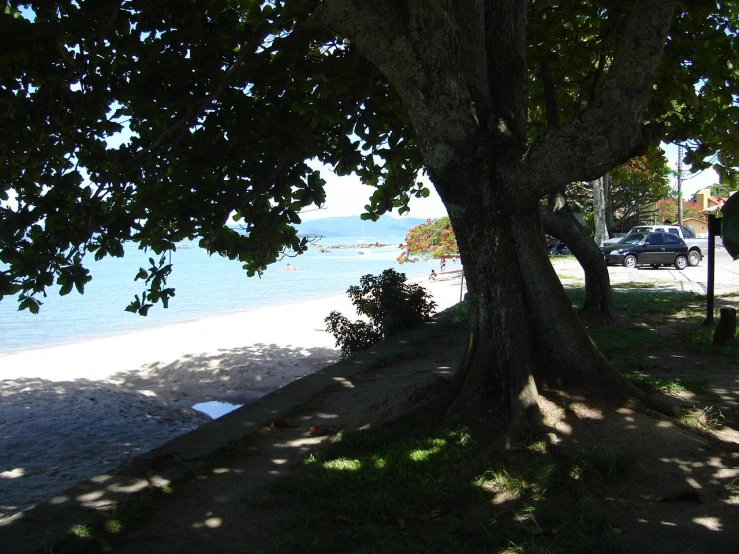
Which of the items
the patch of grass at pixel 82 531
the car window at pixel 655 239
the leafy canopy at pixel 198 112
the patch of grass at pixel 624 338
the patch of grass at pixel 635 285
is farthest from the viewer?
the car window at pixel 655 239

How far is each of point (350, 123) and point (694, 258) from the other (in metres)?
25.0

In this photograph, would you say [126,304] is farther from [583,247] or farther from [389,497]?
[389,497]

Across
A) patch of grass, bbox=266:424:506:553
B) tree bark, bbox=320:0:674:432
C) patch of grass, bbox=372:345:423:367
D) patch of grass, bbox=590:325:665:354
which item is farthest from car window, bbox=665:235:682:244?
patch of grass, bbox=266:424:506:553

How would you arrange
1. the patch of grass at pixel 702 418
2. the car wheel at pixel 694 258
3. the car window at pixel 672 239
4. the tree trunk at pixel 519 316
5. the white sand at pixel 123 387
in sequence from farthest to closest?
the car wheel at pixel 694 258, the car window at pixel 672 239, the white sand at pixel 123 387, the tree trunk at pixel 519 316, the patch of grass at pixel 702 418

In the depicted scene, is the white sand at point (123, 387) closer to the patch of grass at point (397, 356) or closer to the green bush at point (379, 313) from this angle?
the green bush at point (379, 313)

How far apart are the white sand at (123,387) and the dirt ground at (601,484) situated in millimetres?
2209

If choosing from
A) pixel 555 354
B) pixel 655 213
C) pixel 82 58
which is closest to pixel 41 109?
pixel 82 58

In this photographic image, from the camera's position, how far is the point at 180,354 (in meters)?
15.4

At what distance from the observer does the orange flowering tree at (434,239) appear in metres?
33.9

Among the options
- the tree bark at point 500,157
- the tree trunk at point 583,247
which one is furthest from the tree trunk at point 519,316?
the tree trunk at point 583,247

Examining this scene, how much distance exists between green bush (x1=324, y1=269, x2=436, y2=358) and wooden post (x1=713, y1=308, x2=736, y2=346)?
15.4ft

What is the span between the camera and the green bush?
10695 mm

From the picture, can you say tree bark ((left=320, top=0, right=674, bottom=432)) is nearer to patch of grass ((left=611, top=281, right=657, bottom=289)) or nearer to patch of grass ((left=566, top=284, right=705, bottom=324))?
patch of grass ((left=566, top=284, right=705, bottom=324))

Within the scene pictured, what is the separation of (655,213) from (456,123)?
5412cm
